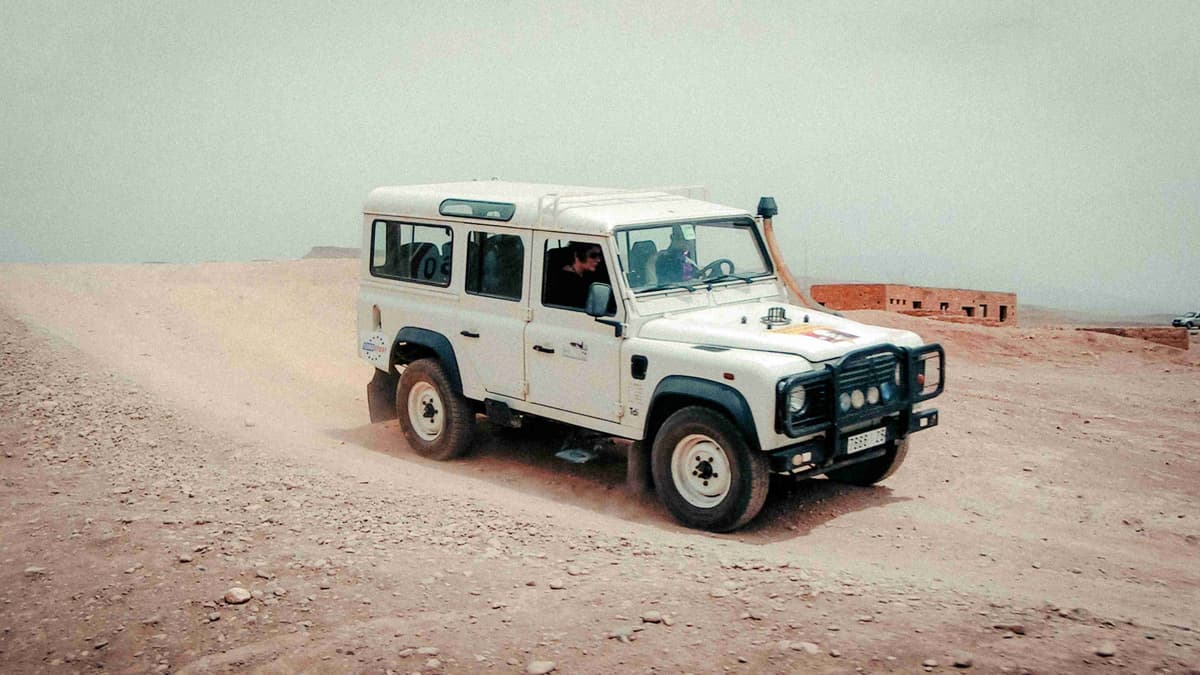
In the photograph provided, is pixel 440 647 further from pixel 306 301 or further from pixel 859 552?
pixel 306 301

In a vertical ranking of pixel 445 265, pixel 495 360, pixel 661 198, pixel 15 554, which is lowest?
pixel 15 554

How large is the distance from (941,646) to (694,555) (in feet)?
5.87

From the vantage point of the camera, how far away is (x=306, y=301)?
694 inches

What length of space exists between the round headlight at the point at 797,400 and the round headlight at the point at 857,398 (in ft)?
1.46

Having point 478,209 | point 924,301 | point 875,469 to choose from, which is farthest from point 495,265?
point 924,301

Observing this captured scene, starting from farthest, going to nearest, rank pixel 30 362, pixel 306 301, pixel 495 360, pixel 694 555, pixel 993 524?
1. pixel 306 301
2. pixel 30 362
3. pixel 495 360
4. pixel 993 524
5. pixel 694 555

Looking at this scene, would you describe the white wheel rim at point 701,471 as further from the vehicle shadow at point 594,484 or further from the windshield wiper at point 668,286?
the windshield wiper at point 668,286

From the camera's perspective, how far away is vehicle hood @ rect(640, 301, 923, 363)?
7.49 meters

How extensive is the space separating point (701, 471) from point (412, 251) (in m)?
3.56

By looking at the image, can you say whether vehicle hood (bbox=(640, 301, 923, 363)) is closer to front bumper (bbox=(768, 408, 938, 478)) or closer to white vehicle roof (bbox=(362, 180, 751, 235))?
front bumper (bbox=(768, 408, 938, 478))

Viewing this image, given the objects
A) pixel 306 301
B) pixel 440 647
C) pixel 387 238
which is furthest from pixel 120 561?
pixel 306 301

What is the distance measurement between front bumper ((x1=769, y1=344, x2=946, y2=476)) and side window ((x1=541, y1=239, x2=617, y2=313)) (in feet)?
5.30

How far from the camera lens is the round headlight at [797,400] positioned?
7146 mm

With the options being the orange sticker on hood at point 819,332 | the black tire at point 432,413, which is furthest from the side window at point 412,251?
the orange sticker on hood at point 819,332
